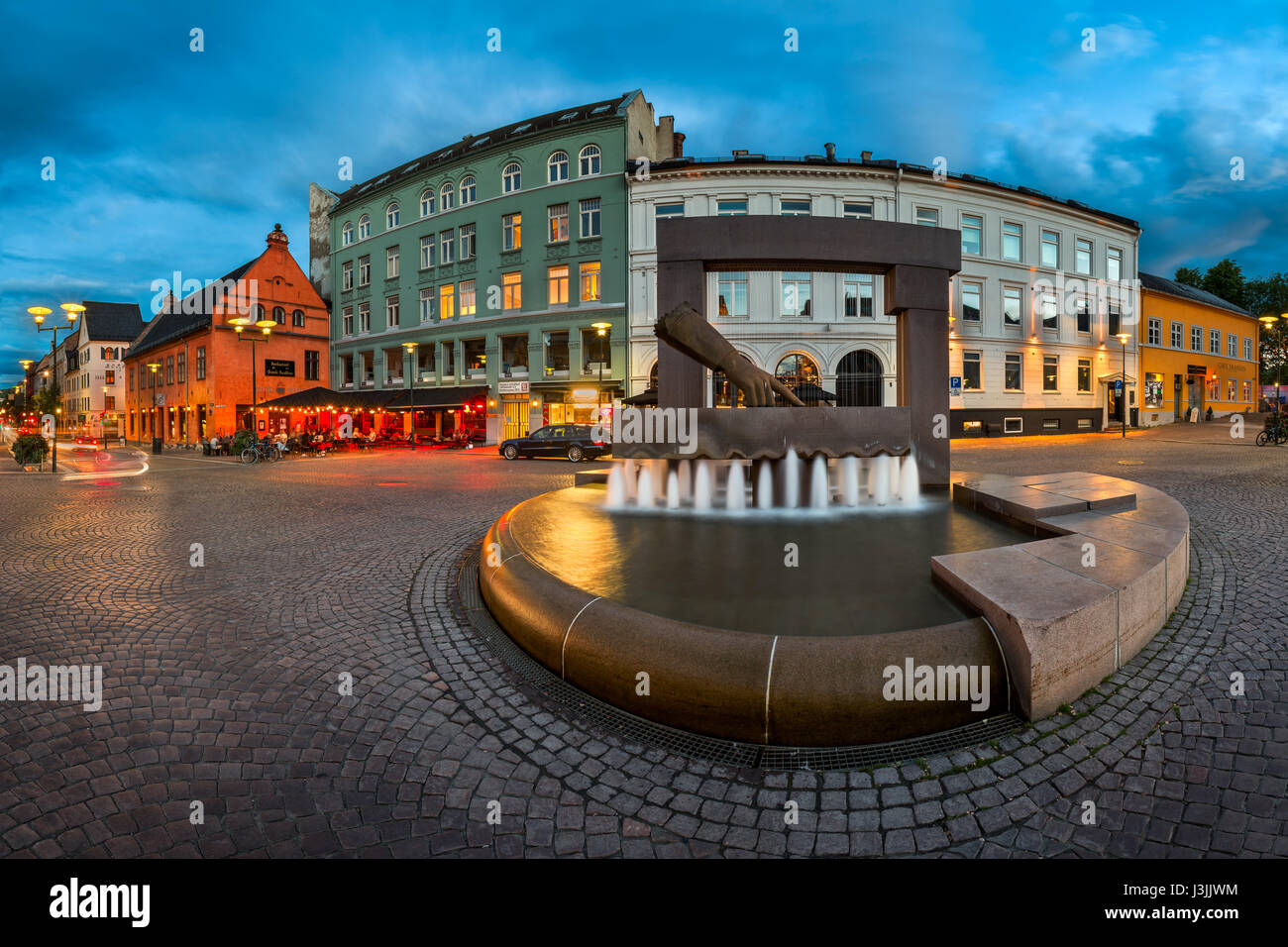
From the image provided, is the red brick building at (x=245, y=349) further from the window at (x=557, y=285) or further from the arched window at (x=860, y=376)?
the arched window at (x=860, y=376)

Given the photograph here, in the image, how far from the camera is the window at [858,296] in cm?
2961

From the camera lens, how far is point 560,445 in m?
22.7

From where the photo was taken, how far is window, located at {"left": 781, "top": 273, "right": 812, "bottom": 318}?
2948 cm

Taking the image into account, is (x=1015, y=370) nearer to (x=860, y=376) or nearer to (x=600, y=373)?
(x=860, y=376)

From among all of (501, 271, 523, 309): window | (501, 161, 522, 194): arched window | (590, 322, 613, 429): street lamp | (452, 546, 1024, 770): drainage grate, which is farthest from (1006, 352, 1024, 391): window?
(452, 546, 1024, 770): drainage grate

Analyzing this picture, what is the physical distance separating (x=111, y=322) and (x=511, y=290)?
239 ft

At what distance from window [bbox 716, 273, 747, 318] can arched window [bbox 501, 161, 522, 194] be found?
14391 millimetres

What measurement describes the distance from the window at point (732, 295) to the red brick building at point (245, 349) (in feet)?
100

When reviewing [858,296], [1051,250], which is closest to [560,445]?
[858,296]

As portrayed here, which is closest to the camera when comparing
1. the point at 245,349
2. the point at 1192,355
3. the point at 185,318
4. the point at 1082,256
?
the point at 1082,256

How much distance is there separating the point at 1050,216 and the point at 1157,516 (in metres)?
38.4

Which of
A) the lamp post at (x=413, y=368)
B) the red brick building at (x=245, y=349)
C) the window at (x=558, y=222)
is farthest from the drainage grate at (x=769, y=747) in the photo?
the red brick building at (x=245, y=349)

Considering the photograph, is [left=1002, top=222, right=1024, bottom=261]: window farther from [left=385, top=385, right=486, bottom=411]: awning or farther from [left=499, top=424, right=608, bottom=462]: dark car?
[left=385, top=385, right=486, bottom=411]: awning

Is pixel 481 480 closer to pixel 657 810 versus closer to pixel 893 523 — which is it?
pixel 893 523
